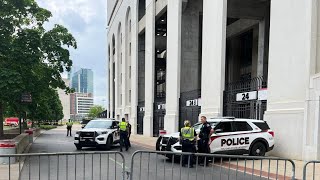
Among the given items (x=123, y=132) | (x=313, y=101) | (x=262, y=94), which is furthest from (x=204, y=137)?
(x=123, y=132)

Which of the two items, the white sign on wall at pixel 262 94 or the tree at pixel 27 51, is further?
the white sign on wall at pixel 262 94

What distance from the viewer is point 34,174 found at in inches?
324

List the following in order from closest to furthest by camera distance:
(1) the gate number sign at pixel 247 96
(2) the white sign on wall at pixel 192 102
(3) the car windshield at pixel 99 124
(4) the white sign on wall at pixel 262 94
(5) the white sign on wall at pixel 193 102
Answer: (4) the white sign on wall at pixel 262 94, (1) the gate number sign at pixel 247 96, (3) the car windshield at pixel 99 124, (5) the white sign on wall at pixel 193 102, (2) the white sign on wall at pixel 192 102

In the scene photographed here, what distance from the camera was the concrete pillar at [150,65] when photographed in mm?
33969

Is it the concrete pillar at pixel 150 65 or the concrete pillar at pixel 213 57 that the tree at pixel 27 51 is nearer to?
the concrete pillar at pixel 213 57

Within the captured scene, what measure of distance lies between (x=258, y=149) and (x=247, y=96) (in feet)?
15.1

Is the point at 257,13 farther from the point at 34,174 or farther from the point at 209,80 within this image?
the point at 34,174

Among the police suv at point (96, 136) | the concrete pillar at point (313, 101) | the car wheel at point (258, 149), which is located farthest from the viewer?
the police suv at point (96, 136)

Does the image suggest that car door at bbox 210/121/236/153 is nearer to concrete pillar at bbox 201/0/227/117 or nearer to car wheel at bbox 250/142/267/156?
car wheel at bbox 250/142/267/156

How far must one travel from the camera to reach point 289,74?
1467 centimetres

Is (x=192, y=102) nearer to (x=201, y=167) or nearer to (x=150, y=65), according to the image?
(x=150, y=65)

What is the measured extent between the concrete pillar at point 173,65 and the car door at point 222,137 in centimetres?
1284

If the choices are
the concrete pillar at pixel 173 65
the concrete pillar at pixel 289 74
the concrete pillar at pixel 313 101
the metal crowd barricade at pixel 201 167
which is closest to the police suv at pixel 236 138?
the concrete pillar at pixel 289 74

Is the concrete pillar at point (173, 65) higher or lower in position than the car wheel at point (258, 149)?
higher
